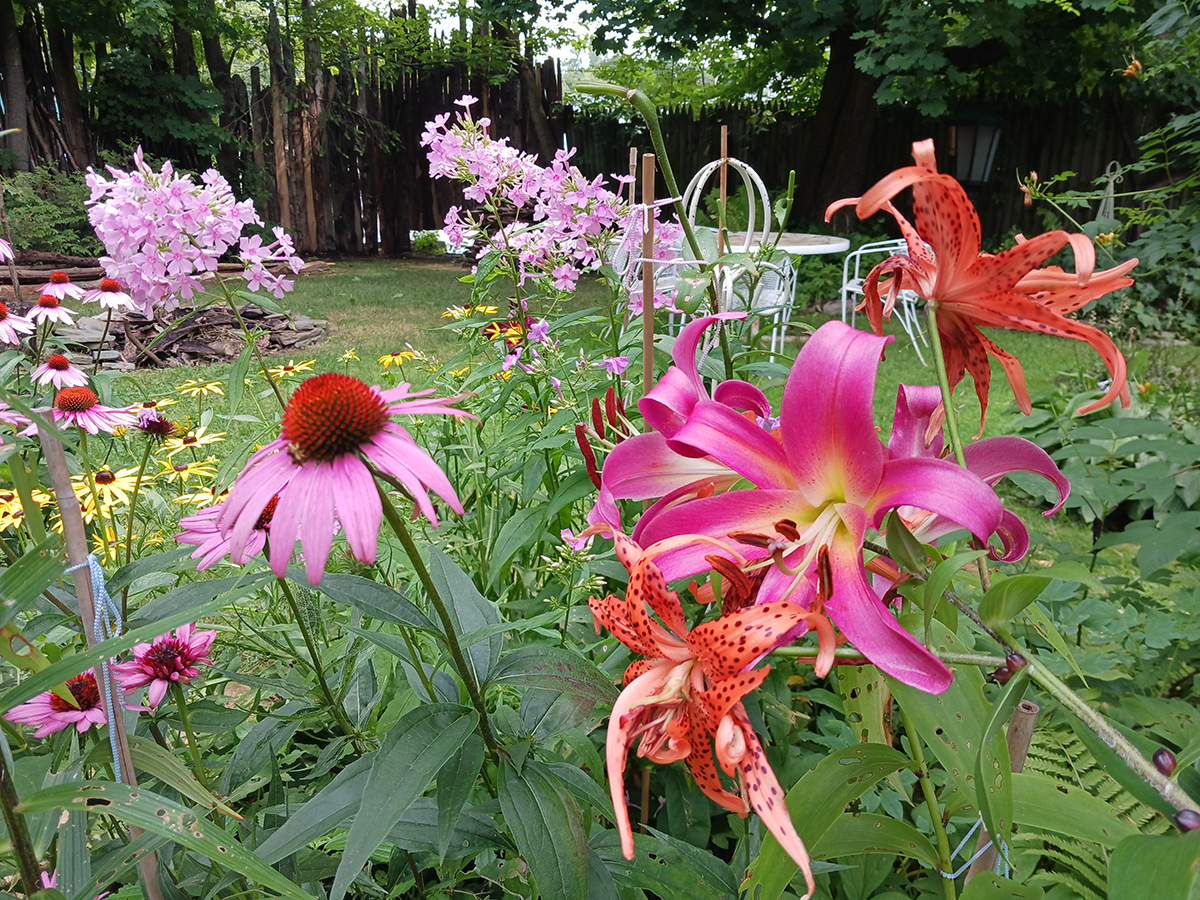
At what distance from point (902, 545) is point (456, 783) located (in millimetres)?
378

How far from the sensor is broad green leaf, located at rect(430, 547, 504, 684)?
68 cm

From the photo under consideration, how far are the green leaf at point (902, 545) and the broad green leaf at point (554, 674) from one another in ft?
0.88

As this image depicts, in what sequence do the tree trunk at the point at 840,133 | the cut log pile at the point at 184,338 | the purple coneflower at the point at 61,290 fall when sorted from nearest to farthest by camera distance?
the purple coneflower at the point at 61,290, the cut log pile at the point at 184,338, the tree trunk at the point at 840,133

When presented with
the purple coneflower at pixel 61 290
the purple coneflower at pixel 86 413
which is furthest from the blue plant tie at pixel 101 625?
the purple coneflower at pixel 61 290

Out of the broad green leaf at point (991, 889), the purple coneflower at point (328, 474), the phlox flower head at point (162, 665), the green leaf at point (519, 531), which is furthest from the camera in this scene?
the green leaf at point (519, 531)

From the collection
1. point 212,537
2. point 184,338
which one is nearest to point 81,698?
point 212,537

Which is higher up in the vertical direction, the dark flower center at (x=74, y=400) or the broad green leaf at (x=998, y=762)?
the dark flower center at (x=74, y=400)

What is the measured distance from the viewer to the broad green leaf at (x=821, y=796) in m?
0.50

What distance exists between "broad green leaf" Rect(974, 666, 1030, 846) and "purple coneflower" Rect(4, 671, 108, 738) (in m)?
0.75

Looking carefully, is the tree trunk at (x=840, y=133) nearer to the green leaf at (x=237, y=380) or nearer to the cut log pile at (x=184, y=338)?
the cut log pile at (x=184, y=338)

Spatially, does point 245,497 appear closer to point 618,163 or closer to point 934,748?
point 934,748

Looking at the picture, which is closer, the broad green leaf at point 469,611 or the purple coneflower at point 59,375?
the broad green leaf at point 469,611

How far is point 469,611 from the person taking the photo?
72cm

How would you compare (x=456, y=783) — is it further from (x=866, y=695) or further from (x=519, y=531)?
(x=519, y=531)
